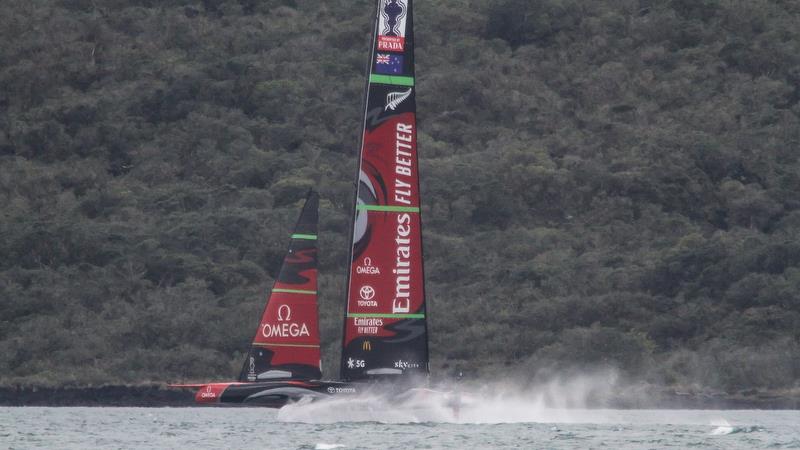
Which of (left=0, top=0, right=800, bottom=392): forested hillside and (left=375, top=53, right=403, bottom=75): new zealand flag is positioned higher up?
(left=0, top=0, right=800, bottom=392): forested hillside

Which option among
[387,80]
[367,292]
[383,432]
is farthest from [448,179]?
[367,292]

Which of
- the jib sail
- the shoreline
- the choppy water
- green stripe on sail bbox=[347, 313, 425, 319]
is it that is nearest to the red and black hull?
the choppy water

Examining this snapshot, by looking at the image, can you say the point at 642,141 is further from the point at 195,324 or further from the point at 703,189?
the point at 195,324

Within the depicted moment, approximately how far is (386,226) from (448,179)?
49.9 m

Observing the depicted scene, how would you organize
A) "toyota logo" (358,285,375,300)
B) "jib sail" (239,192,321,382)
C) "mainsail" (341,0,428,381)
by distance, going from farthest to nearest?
"jib sail" (239,192,321,382), "toyota logo" (358,285,375,300), "mainsail" (341,0,428,381)

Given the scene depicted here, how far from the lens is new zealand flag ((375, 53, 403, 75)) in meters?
36.6

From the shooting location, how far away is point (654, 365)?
220 feet

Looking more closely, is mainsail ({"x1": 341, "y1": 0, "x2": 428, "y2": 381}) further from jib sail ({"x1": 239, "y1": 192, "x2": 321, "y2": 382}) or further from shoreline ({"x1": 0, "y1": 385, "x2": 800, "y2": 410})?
shoreline ({"x1": 0, "y1": 385, "x2": 800, "y2": 410})

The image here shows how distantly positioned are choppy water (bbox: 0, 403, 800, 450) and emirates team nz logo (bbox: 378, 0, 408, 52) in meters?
7.91

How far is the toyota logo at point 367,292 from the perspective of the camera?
1441 inches

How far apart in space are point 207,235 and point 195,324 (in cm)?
1008

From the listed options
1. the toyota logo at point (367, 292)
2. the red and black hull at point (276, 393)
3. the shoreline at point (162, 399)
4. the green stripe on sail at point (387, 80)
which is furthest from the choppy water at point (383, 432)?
the shoreline at point (162, 399)

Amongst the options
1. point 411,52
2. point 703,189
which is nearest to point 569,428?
point 411,52

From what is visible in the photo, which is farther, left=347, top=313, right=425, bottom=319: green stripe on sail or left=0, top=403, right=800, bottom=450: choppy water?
left=347, top=313, right=425, bottom=319: green stripe on sail
